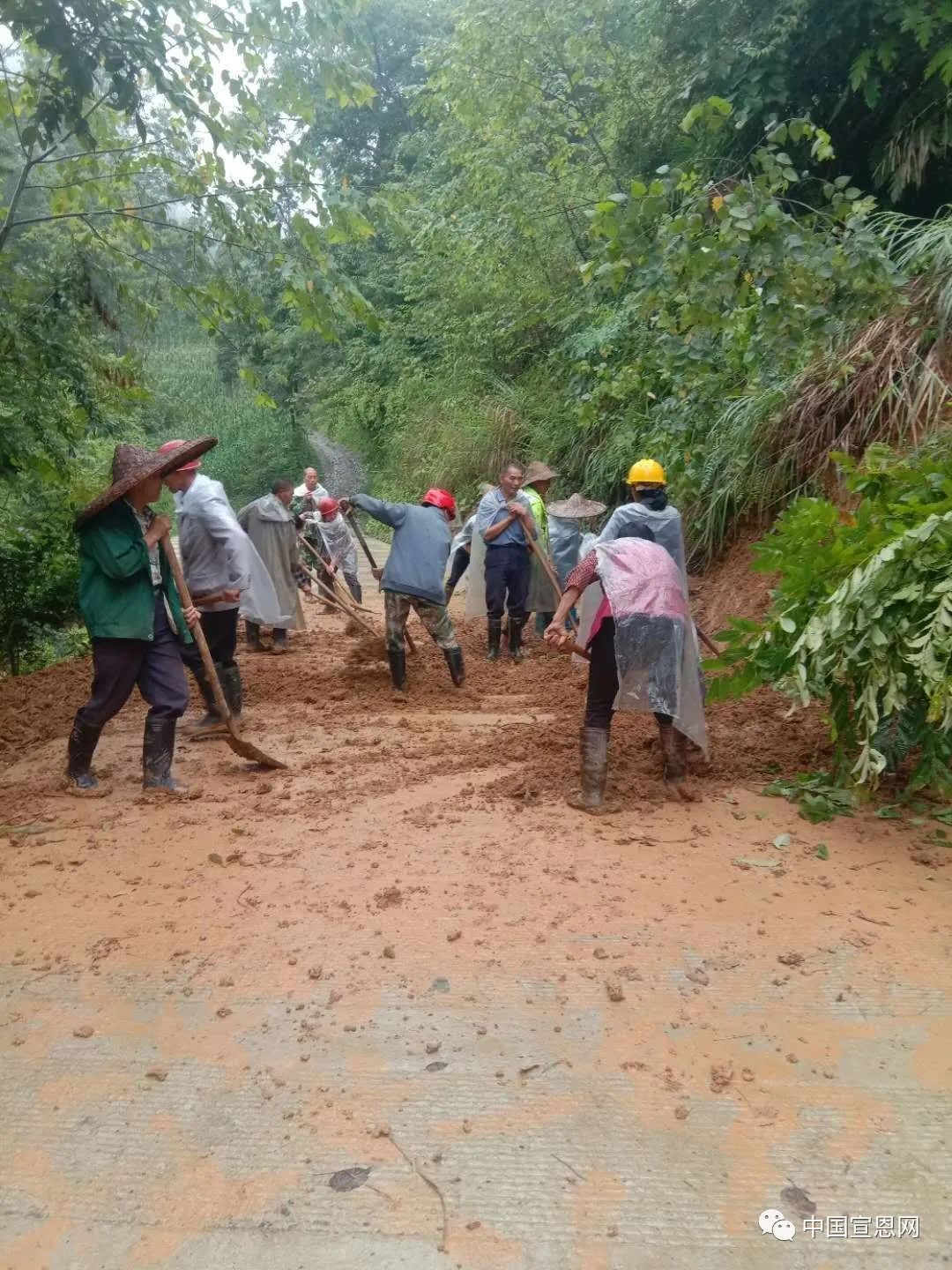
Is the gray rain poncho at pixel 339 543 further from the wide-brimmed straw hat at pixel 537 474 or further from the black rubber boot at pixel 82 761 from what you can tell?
the black rubber boot at pixel 82 761

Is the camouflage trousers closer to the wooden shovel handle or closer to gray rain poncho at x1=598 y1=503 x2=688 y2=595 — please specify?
gray rain poncho at x1=598 y1=503 x2=688 y2=595

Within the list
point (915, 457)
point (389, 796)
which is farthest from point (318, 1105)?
point (915, 457)

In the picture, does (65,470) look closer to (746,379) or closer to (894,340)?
(746,379)

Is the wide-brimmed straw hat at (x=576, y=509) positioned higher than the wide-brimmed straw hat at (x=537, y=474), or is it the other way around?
the wide-brimmed straw hat at (x=537, y=474)

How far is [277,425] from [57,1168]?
28.9 m

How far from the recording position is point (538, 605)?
859cm

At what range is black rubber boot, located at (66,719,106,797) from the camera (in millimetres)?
4699

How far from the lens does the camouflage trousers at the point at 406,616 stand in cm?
677

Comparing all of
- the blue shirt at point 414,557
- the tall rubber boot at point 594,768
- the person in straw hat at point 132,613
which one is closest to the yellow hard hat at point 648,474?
the tall rubber boot at point 594,768

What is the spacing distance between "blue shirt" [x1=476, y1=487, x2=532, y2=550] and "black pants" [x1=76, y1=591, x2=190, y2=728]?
3663mm

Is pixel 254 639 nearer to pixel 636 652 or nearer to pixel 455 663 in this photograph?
pixel 455 663

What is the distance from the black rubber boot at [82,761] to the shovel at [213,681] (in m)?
0.58

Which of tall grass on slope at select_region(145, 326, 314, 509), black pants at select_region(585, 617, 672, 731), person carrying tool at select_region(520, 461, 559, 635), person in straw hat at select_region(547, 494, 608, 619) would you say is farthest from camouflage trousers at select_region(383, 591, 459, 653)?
tall grass on slope at select_region(145, 326, 314, 509)

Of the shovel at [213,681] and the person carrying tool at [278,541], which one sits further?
the person carrying tool at [278,541]
